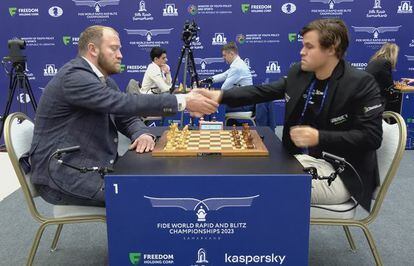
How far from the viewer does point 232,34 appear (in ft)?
20.4

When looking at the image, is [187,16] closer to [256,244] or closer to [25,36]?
[25,36]

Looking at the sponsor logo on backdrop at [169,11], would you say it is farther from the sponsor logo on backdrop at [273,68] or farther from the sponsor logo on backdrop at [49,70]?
the sponsor logo on backdrop at [49,70]

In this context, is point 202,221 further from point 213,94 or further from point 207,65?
point 207,65

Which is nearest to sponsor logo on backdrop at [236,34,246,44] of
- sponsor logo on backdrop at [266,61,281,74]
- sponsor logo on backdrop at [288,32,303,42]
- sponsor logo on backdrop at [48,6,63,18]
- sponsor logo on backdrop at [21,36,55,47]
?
sponsor logo on backdrop at [266,61,281,74]

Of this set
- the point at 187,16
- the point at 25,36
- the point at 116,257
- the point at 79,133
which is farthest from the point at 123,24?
the point at 116,257

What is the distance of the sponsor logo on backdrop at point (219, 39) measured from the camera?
6242 millimetres

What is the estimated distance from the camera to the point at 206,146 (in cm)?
188

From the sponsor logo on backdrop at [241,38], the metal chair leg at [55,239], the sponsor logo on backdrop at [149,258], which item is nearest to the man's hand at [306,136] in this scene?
the sponsor logo on backdrop at [149,258]

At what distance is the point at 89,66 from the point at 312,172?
1.25 meters

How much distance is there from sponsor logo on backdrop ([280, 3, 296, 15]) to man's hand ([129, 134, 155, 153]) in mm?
4809

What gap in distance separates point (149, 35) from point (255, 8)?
178 centimetres

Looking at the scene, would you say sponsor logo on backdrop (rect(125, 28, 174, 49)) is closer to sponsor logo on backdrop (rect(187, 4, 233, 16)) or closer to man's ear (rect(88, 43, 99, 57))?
sponsor logo on backdrop (rect(187, 4, 233, 16))

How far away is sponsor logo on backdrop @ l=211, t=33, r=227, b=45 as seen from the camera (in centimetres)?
624

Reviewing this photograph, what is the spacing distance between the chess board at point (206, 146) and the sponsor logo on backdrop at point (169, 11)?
4391 millimetres
